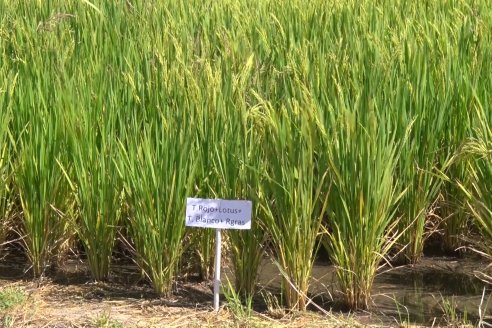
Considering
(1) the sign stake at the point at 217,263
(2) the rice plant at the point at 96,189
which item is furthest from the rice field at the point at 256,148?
(1) the sign stake at the point at 217,263

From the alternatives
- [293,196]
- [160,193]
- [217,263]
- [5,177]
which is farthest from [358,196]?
[5,177]

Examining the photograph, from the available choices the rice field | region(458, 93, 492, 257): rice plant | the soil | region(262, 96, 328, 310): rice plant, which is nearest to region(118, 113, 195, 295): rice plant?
the rice field

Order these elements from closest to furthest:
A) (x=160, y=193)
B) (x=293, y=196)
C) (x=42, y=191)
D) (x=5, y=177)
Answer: (x=293, y=196) → (x=160, y=193) → (x=42, y=191) → (x=5, y=177)

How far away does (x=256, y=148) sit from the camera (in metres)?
2.98

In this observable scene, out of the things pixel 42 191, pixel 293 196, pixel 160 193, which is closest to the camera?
pixel 293 196

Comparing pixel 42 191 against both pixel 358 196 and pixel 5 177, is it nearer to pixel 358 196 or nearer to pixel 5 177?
pixel 5 177

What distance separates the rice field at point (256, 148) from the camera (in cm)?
291

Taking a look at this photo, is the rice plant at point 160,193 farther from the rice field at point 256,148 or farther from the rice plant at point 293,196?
the rice plant at point 293,196

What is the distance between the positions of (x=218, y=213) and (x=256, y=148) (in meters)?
0.28

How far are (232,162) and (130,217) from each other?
0.41 m

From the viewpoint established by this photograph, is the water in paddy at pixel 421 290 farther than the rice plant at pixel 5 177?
No

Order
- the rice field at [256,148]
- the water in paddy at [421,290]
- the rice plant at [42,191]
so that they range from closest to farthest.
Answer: the rice field at [256,148] → the water in paddy at [421,290] → the rice plant at [42,191]

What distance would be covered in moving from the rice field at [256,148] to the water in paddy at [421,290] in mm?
81

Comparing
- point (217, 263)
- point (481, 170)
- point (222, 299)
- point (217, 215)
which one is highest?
point (481, 170)
